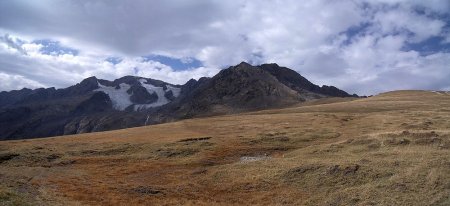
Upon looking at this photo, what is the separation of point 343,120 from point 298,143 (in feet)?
114

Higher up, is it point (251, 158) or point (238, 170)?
point (251, 158)

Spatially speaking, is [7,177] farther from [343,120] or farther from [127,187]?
[343,120]

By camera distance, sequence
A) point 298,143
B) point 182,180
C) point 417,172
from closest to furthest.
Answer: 1. point 417,172
2. point 182,180
3. point 298,143

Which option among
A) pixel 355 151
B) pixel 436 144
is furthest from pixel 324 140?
pixel 436 144

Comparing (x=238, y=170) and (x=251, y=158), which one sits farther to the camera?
(x=251, y=158)

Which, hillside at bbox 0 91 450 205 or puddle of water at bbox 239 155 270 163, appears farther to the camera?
puddle of water at bbox 239 155 270 163

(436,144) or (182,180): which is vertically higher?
(436,144)

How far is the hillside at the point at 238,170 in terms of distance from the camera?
129 ft

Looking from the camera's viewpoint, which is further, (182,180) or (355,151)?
(355,151)

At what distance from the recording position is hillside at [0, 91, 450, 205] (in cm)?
3947

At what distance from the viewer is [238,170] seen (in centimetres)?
5209

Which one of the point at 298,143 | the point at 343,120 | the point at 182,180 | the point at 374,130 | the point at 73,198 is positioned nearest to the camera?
the point at 73,198

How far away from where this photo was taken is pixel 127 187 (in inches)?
1793

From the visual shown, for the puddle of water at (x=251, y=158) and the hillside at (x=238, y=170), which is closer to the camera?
the hillside at (x=238, y=170)
